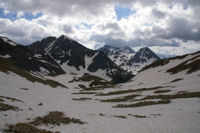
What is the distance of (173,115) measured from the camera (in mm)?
24469

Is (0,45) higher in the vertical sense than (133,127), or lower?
higher

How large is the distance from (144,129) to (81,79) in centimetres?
12805

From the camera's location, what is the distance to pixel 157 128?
17.9 metres

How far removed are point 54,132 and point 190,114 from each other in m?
21.6

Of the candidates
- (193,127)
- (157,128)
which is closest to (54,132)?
(157,128)

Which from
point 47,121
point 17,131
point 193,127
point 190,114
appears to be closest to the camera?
point 17,131

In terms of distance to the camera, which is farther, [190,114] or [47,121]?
[190,114]

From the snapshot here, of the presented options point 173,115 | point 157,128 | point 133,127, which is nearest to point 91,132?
point 133,127

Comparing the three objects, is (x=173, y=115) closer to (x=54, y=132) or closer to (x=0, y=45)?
(x=54, y=132)

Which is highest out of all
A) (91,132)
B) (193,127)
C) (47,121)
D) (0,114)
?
(0,114)

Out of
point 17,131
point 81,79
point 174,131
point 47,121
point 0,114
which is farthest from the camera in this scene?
point 81,79

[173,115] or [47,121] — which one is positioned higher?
[47,121]

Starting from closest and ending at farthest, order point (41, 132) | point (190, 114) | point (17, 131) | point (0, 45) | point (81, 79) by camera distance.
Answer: point (17, 131) → point (41, 132) → point (190, 114) → point (81, 79) → point (0, 45)

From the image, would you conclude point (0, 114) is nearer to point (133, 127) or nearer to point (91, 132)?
point (91, 132)
